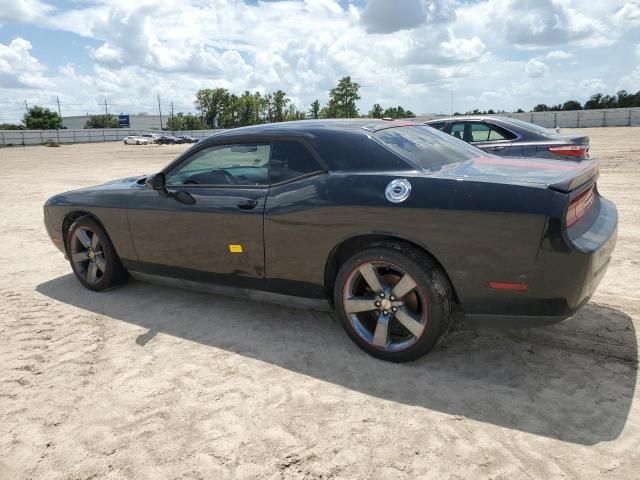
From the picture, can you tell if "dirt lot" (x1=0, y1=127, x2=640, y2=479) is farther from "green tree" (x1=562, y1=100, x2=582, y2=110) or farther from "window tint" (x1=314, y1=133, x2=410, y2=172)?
"green tree" (x1=562, y1=100, x2=582, y2=110)

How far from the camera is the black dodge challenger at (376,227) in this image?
2.67 meters

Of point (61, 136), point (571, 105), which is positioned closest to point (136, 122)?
point (61, 136)

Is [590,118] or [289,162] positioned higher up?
[590,118]

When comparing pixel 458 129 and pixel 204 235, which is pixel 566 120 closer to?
pixel 458 129

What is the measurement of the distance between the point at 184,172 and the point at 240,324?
134cm

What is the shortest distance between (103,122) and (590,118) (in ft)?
325

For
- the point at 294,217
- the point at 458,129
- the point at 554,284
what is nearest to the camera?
the point at 554,284

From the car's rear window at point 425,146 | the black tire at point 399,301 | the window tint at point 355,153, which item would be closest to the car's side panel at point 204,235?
the window tint at point 355,153

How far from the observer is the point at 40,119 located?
83.3 meters

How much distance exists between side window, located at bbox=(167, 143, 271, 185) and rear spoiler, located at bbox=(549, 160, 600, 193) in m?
1.92

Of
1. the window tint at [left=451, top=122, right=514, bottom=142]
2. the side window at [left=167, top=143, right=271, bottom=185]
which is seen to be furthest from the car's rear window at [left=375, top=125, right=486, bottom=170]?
the window tint at [left=451, top=122, right=514, bottom=142]

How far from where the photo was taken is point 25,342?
3.78 m

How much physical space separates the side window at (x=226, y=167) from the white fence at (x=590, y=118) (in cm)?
4615

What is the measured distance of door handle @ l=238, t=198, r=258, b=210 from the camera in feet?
11.7
